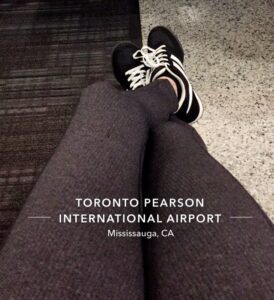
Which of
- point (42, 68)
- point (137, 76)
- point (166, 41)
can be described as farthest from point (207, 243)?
point (42, 68)

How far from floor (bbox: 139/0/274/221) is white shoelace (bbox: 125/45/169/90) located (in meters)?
0.18

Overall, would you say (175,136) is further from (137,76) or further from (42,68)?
(42,68)

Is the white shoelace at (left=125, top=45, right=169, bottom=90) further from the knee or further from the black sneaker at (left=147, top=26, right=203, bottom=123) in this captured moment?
the knee

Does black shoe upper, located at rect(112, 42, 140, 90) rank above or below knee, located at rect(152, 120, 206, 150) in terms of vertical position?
above

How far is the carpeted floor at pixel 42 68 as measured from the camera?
107cm

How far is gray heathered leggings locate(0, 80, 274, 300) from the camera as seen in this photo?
444mm

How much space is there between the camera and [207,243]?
490 millimetres

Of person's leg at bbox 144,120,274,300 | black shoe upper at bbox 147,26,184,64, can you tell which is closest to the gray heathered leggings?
A: person's leg at bbox 144,120,274,300

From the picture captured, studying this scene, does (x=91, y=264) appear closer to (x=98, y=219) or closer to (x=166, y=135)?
(x=98, y=219)

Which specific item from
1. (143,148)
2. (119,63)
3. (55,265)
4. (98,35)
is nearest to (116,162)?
(143,148)

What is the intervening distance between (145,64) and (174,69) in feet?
0.42

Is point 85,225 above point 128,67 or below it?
below

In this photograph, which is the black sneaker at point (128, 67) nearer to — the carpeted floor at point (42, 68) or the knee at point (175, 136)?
the carpeted floor at point (42, 68)

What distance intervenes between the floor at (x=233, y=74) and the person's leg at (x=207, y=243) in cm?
43
